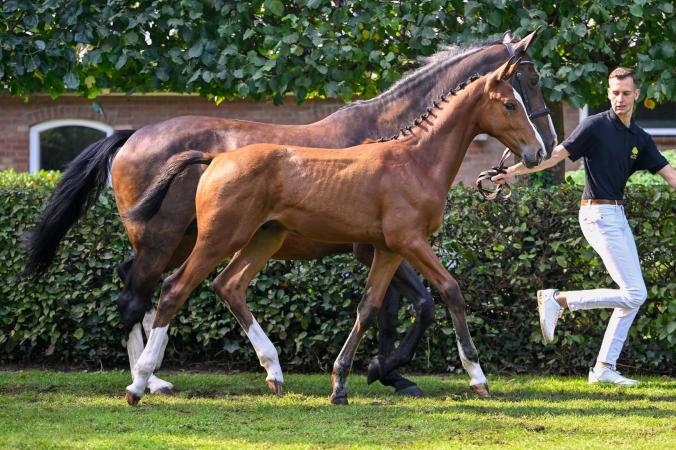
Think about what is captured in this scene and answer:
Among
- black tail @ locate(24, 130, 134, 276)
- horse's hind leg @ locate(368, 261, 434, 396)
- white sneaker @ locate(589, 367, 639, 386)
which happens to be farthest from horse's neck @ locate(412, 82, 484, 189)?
black tail @ locate(24, 130, 134, 276)

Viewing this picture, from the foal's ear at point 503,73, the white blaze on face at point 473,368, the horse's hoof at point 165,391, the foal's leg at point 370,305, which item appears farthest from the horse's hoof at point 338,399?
the foal's ear at point 503,73

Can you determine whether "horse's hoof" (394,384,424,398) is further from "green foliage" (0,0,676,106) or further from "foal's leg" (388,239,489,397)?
"green foliage" (0,0,676,106)

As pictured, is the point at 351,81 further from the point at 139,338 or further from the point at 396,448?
the point at 396,448

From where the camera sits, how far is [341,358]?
690cm

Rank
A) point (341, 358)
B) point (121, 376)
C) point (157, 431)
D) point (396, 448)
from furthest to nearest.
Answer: point (121, 376) < point (341, 358) < point (157, 431) < point (396, 448)

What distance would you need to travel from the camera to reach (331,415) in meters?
6.43

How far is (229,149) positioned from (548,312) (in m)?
2.37

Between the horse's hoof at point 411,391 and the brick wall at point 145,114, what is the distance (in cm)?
977

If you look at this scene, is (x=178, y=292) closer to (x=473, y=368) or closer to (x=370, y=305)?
(x=370, y=305)

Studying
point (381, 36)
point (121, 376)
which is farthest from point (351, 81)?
point (121, 376)

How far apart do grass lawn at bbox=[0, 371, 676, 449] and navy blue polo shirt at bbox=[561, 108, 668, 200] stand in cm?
135

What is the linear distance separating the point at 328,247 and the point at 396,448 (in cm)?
253

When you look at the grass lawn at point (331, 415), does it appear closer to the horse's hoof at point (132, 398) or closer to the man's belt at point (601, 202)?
the horse's hoof at point (132, 398)

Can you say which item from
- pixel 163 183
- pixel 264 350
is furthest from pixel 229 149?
pixel 264 350
